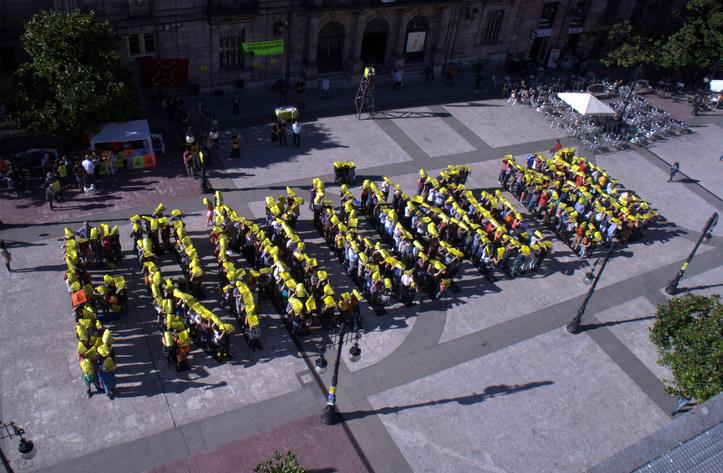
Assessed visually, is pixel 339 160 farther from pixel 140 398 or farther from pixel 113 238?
pixel 140 398

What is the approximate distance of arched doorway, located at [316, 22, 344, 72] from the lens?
3372cm

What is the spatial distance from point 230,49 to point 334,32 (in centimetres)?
571

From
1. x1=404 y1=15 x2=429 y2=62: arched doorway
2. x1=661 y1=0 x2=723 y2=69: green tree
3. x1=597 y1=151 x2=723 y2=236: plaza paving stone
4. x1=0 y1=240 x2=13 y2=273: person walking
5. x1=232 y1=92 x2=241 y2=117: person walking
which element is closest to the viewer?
x1=0 y1=240 x2=13 y2=273: person walking

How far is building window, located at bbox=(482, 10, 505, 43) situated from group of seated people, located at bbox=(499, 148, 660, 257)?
13383mm

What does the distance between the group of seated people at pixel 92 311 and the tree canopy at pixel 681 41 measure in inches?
1249

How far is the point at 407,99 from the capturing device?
3541 cm

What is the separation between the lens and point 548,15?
40375 millimetres

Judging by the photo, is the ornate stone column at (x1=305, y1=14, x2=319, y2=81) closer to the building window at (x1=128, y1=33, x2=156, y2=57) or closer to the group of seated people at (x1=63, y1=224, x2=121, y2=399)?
the building window at (x1=128, y1=33, x2=156, y2=57)

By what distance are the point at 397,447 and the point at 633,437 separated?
6.95m

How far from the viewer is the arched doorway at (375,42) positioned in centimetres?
3503

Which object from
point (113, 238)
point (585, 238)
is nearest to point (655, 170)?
point (585, 238)

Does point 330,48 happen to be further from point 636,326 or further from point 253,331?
point 636,326

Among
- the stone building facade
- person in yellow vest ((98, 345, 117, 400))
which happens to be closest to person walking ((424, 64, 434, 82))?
the stone building facade

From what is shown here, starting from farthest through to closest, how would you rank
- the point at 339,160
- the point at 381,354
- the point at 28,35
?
1. the point at 339,160
2. the point at 28,35
3. the point at 381,354
